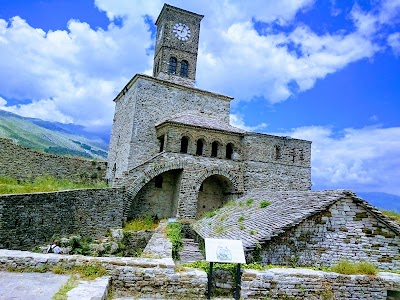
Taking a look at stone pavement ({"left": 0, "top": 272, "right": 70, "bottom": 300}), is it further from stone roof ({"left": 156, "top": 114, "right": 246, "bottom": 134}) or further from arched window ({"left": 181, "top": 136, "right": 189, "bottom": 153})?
arched window ({"left": 181, "top": 136, "right": 189, "bottom": 153})

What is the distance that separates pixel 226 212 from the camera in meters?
14.7

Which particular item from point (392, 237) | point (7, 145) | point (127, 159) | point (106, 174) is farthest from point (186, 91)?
point (392, 237)

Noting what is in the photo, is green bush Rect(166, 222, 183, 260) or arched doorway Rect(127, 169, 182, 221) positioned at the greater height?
arched doorway Rect(127, 169, 182, 221)

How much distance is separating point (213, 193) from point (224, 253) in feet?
56.0

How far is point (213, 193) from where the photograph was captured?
2338cm

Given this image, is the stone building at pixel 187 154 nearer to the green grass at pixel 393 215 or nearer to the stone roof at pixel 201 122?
the stone roof at pixel 201 122

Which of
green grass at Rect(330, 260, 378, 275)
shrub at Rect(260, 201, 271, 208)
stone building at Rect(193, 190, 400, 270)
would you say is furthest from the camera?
shrub at Rect(260, 201, 271, 208)

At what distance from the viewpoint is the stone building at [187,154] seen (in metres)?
20.6

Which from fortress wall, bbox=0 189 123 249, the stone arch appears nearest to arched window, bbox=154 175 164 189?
the stone arch

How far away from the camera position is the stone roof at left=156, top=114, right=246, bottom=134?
A: 21.3m

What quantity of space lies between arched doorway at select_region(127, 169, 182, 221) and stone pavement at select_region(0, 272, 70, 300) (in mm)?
15053

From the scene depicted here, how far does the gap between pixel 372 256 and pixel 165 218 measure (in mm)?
14425

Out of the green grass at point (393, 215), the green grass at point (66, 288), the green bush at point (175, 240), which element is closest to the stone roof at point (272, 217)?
the green bush at point (175, 240)

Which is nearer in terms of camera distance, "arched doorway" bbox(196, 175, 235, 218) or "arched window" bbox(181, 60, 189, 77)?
"arched doorway" bbox(196, 175, 235, 218)
